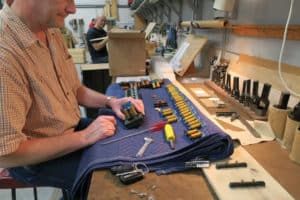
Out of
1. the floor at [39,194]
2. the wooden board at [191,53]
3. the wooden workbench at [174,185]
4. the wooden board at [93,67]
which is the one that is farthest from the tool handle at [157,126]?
the wooden board at [93,67]

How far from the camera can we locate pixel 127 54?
5.97 ft

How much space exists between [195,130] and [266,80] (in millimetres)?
516

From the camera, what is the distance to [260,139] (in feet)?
2.61

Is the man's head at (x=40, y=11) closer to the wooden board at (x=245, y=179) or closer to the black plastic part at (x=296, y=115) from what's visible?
the wooden board at (x=245, y=179)

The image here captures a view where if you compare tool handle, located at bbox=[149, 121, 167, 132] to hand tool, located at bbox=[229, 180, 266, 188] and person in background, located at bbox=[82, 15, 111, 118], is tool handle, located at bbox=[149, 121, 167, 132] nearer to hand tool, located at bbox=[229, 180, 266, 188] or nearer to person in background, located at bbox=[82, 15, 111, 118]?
hand tool, located at bbox=[229, 180, 266, 188]

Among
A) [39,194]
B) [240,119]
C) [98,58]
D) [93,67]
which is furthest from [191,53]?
[98,58]

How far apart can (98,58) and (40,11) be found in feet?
9.47

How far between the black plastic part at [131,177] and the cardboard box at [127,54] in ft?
4.30

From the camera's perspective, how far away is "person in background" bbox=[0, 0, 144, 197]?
0.66 m

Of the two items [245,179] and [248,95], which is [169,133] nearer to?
[245,179]

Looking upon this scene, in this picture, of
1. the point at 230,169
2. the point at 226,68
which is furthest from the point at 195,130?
the point at 226,68

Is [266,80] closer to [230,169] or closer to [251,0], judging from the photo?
[251,0]

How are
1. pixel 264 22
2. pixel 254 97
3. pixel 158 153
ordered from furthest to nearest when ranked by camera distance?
pixel 264 22 → pixel 254 97 → pixel 158 153

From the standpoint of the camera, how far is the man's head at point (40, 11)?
0.77 metres
